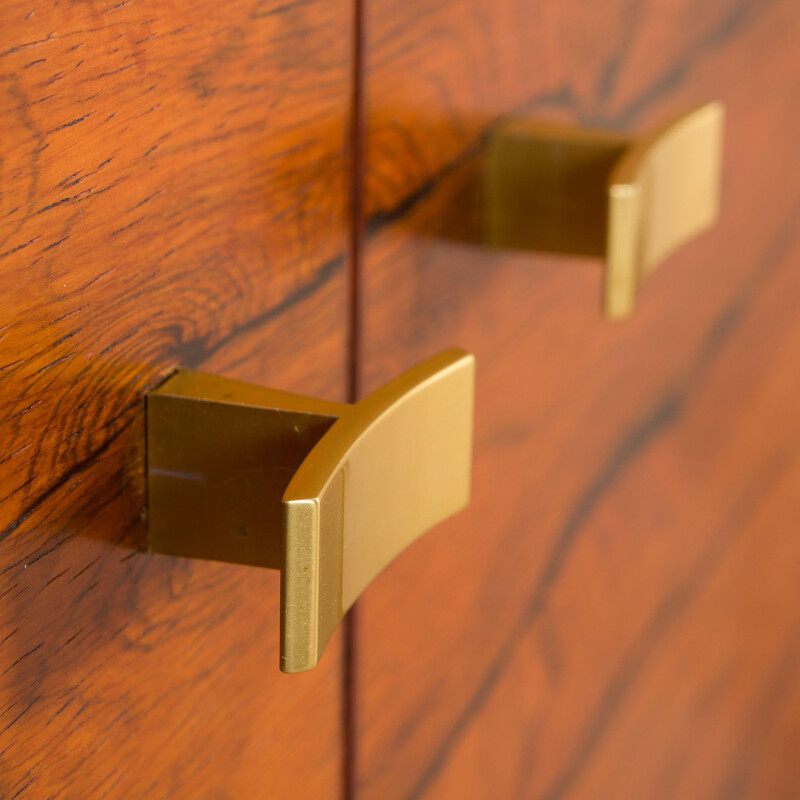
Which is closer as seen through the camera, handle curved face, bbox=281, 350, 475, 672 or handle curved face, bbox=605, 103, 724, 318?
handle curved face, bbox=281, 350, 475, 672

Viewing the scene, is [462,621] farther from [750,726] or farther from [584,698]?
[750,726]

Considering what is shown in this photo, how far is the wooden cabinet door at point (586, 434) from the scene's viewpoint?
Result: 293mm

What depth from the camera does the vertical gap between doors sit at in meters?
0.25

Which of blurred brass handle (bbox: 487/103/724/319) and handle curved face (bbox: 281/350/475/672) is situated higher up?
blurred brass handle (bbox: 487/103/724/319)

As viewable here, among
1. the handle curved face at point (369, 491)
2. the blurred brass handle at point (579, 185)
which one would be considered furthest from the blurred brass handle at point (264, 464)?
the blurred brass handle at point (579, 185)

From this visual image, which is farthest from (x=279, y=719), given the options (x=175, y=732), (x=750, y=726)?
(x=750, y=726)

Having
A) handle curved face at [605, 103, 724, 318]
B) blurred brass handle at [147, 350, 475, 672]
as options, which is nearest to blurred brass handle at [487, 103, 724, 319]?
handle curved face at [605, 103, 724, 318]

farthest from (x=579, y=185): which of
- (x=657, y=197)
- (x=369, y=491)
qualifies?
(x=369, y=491)

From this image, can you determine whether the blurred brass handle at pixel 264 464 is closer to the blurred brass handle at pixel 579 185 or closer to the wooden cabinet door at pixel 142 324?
the wooden cabinet door at pixel 142 324

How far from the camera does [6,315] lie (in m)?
0.17

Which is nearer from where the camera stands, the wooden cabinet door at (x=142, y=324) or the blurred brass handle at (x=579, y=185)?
the wooden cabinet door at (x=142, y=324)

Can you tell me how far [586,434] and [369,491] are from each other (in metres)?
0.20

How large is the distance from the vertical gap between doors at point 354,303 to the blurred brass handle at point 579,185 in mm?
62

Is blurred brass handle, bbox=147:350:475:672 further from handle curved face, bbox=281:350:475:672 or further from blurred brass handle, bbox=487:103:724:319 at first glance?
blurred brass handle, bbox=487:103:724:319
